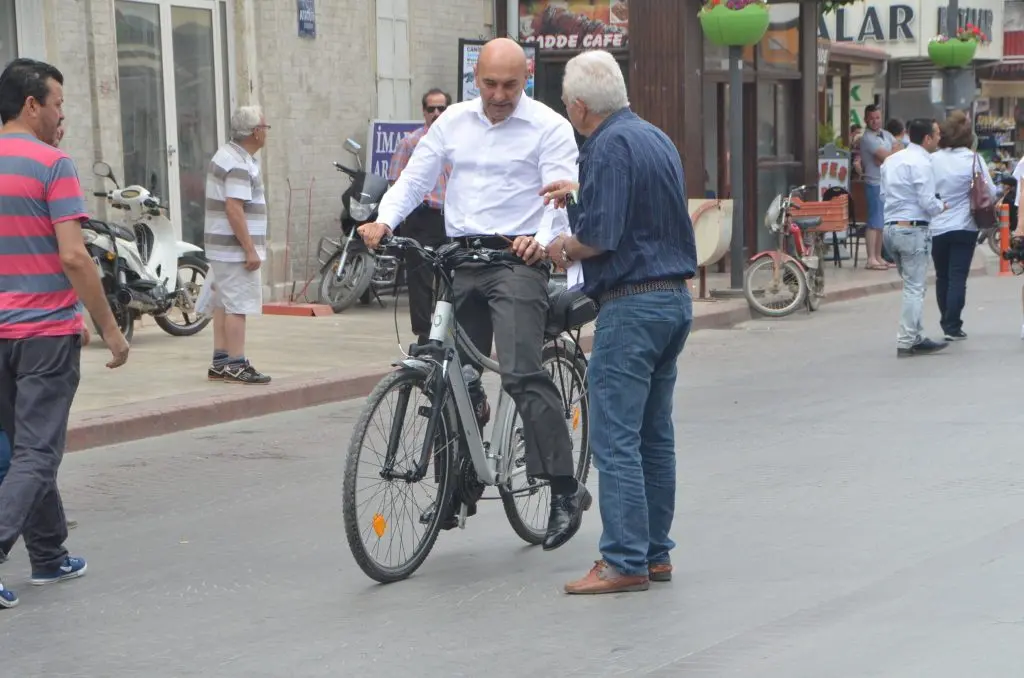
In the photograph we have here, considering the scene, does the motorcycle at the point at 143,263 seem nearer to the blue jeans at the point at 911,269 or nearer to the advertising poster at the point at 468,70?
the advertising poster at the point at 468,70

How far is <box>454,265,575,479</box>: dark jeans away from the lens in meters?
6.29

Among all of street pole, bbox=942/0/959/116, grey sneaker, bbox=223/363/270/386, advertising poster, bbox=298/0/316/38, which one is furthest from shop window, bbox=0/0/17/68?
street pole, bbox=942/0/959/116

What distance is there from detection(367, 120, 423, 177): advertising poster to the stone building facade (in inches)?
15.1

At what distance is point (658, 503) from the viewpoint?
614 centimetres

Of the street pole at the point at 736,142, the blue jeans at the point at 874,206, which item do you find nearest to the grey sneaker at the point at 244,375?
the street pole at the point at 736,142

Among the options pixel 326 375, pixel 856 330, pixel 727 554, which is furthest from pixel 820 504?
pixel 856 330

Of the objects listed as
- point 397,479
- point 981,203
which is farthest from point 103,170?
point 397,479

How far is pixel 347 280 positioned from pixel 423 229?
15.1 feet

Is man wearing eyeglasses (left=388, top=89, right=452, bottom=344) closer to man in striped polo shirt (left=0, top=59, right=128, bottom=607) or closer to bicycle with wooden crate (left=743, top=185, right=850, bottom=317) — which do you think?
man in striped polo shirt (left=0, top=59, right=128, bottom=607)

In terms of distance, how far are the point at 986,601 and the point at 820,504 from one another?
1.80 meters

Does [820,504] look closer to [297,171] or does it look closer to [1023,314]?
[1023,314]

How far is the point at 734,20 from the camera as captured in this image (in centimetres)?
1708

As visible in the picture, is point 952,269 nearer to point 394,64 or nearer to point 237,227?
point 237,227

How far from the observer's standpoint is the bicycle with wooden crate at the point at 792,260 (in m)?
16.5
